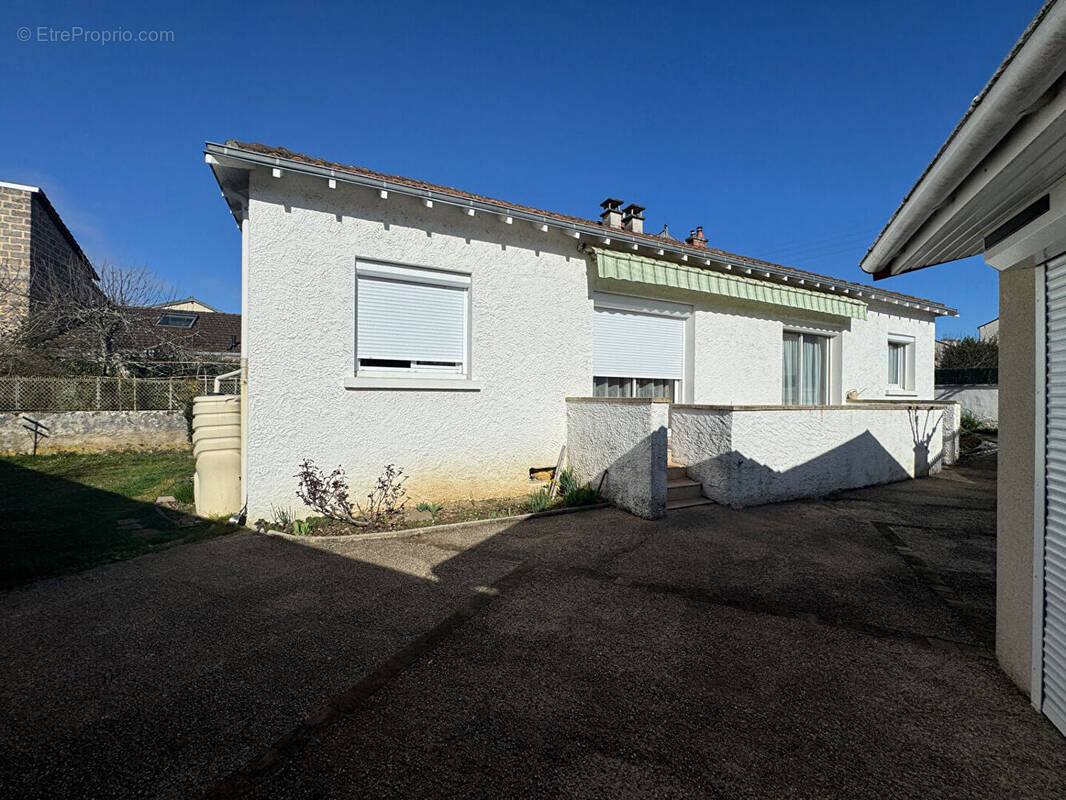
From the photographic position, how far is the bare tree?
517 inches

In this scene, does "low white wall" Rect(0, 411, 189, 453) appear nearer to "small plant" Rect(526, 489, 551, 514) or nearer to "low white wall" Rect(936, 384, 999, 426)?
"small plant" Rect(526, 489, 551, 514)

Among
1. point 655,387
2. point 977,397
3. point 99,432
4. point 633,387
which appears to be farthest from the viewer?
point 977,397

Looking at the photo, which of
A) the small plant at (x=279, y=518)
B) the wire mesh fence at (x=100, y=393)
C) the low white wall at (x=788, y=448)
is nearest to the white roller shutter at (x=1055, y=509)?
the low white wall at (x=788, y=448)

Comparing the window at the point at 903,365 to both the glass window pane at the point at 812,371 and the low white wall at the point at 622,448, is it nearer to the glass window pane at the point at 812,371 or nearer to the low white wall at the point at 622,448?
the glass window pane at the point at 812,371

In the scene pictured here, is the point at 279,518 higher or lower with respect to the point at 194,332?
lower

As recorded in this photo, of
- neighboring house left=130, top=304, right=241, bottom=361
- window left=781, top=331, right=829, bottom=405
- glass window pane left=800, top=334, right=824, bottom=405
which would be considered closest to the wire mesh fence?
neighboring house left=130, top=304, right=241, bottom=361

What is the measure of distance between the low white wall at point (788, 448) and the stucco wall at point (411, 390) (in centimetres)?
189

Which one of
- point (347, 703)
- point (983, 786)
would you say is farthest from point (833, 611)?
point (347, 703)

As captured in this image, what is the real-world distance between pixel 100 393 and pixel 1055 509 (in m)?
17.2

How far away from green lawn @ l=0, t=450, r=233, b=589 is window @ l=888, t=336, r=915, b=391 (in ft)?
50.5

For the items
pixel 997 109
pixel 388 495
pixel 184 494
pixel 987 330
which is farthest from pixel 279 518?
pixel 987 330

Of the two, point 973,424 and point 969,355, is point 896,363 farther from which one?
point 969,355

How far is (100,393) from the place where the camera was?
12.3m

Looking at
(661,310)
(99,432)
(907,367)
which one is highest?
(661,310)
